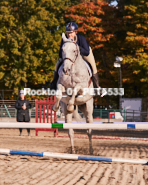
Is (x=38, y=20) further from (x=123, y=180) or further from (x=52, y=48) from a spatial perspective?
(x=123, y=180)

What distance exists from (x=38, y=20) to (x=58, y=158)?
22807mm

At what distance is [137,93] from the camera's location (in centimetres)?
2816

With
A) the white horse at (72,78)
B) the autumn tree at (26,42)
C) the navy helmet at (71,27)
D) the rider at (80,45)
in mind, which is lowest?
the white horse at (72,78)

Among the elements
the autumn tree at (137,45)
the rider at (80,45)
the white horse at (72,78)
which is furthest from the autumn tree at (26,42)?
the white horse at (72,78)

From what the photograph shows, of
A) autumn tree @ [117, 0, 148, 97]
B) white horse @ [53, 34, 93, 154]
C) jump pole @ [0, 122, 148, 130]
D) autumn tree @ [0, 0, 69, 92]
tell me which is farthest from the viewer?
autumn tree @ [0, 0, 69, 92]

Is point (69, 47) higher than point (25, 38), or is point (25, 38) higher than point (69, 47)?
point (25, 38)

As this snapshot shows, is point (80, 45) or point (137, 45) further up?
point (137, 45)

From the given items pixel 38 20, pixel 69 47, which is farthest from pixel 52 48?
pixel 69 47

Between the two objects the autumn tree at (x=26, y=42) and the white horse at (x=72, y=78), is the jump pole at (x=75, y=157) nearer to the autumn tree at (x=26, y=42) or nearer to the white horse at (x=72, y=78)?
the white horse at (x=72, y=78)

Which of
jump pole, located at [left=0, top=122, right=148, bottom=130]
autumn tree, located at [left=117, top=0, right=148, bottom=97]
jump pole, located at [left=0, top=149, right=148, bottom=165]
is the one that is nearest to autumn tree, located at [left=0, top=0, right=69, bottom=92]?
autumn tree, located at [left=117, top=0, right=148, bottom=97]

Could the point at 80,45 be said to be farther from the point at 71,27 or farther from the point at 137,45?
the point at 137,45

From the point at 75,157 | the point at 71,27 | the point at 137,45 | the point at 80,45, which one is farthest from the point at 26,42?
the point at 75,157

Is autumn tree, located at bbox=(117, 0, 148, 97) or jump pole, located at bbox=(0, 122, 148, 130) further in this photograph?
autumn tree, located at bbox=(117, 0, 148, 97)

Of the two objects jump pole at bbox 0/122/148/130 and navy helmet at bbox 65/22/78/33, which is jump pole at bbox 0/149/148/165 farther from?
navy helmet at bbox 65/22/78/33
